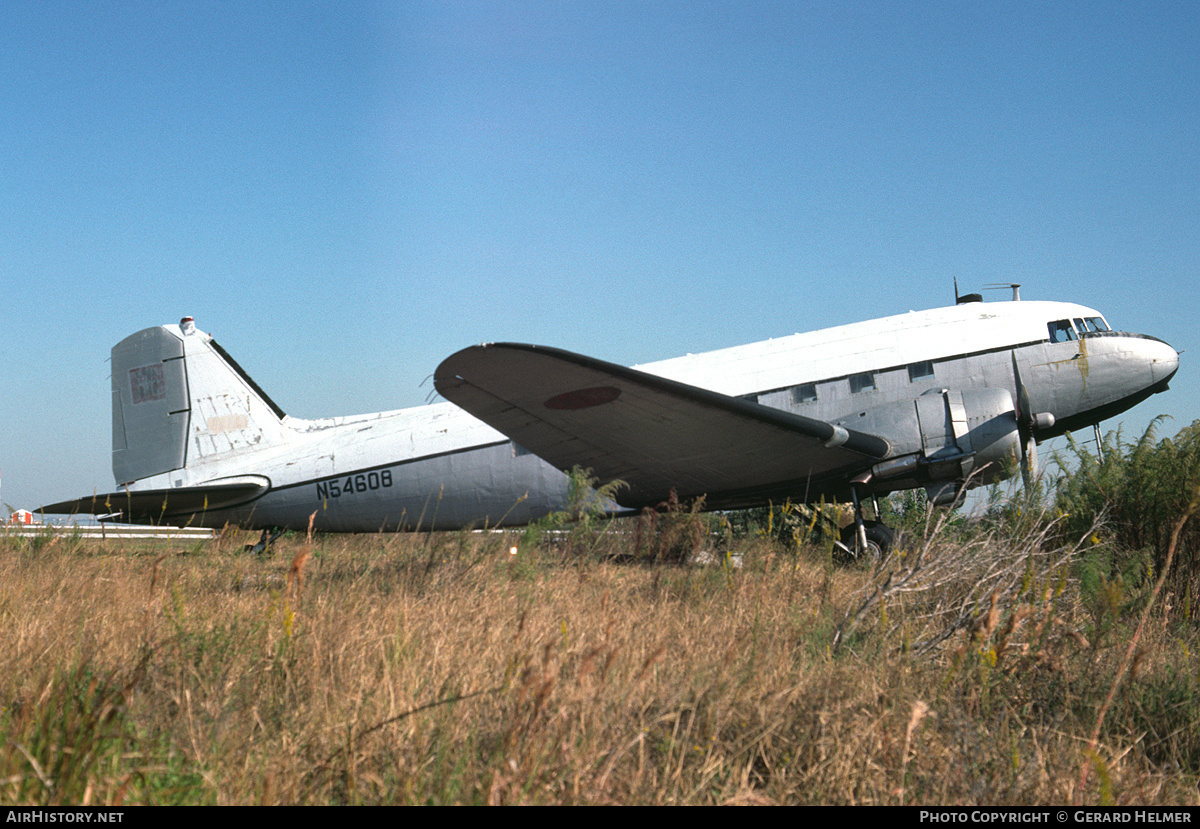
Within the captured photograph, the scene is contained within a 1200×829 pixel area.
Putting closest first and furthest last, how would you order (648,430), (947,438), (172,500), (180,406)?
(648,430) < (947,438) < (172,500) < (180,406)

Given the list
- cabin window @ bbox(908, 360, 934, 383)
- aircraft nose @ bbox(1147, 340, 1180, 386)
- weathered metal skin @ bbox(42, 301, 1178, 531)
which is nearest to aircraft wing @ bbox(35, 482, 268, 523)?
weathered metal skin @ bbox(42, 301, 1178, 531)

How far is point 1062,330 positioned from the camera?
10617 millimetres

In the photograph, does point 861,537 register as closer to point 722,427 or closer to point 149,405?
point 722,427

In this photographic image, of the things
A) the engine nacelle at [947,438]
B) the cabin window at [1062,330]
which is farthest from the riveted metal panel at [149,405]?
the cabin window at [1062,330]

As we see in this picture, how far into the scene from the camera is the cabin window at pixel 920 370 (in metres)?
10.3

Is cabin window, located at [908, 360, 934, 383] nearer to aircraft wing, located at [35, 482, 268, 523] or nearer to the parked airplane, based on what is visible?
the parked airplane

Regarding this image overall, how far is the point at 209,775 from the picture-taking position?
2080 mm

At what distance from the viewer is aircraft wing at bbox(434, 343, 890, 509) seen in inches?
302

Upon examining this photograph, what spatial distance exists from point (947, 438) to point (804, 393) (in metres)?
2.08

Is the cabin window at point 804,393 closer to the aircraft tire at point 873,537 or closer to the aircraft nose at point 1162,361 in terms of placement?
the aircraft tire at point 873,537

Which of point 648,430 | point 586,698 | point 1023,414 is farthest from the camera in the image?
point 1023,414

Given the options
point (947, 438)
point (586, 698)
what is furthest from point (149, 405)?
point (947, 438)

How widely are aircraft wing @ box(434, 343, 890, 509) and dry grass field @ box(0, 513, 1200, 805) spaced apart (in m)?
2.90
